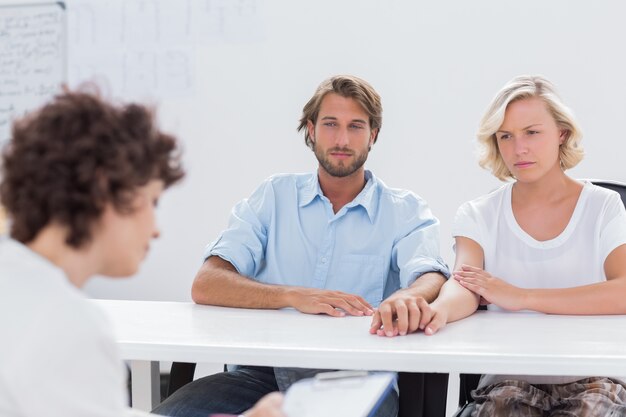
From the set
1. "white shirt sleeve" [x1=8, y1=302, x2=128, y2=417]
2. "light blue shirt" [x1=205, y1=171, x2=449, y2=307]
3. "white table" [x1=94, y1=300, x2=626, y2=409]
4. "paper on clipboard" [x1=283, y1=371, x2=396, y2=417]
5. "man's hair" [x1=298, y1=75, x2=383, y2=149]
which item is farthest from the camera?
"man's hair" [x1=298, y1=75, x2=383, y2=149]

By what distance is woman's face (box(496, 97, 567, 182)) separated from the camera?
1899mm

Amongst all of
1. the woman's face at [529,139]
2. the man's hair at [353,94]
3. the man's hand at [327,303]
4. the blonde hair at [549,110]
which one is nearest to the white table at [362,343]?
the man's hand at [327,303]

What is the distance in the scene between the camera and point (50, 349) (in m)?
0.72

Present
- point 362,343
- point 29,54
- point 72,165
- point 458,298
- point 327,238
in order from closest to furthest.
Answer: point 72,165, point 362,343, point 458,298, point 327,238, point 29,54

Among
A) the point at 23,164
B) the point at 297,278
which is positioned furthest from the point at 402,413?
the point at 23,164

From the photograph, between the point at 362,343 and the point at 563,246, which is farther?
the point at 563,246

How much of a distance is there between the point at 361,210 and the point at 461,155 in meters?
1.51

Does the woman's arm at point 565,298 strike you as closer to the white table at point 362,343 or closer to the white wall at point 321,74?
the white table at point 362,343

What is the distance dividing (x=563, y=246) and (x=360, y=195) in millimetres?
580

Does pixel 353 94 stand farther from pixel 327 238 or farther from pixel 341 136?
pixel 327 238

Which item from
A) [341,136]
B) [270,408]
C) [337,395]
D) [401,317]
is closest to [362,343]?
[401,317]

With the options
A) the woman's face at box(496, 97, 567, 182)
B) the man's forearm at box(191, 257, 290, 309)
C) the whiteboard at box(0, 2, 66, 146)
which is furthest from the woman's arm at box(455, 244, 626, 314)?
the whiteboard at box(0, 2, 66, 146)

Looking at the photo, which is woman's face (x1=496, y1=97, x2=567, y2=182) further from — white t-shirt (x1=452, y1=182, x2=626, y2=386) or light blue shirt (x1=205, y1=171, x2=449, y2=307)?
light blue shirt (x1=205, y1=171, x2=449, y2=307)

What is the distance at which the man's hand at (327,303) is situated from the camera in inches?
66.7
